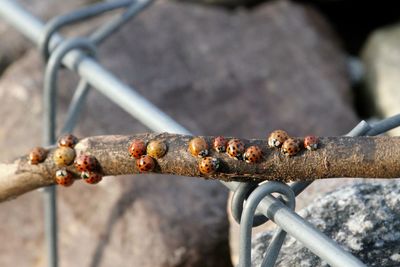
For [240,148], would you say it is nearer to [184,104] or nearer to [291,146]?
[291,146]

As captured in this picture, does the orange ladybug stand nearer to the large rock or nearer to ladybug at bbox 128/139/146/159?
ladybug at bbox 128/139/146/159

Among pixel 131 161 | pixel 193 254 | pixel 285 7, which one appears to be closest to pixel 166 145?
pixel 131 161

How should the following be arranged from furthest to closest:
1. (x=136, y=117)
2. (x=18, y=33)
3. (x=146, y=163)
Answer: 1. (x=18, y=33)
2. (x=136, y=117)
3. (x=146, y=163)

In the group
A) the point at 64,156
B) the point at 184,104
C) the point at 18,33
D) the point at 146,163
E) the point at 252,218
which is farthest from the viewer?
the point at 18,33

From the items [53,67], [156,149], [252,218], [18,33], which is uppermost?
[18,33]

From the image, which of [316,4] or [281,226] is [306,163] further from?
[316,4]

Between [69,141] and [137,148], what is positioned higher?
[69,141]

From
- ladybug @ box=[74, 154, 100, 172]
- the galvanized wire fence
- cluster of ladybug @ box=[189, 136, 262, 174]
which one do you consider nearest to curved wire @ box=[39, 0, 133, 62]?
the galvanized wire fence

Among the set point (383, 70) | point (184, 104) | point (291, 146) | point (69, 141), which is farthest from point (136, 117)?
point (383, 70)
